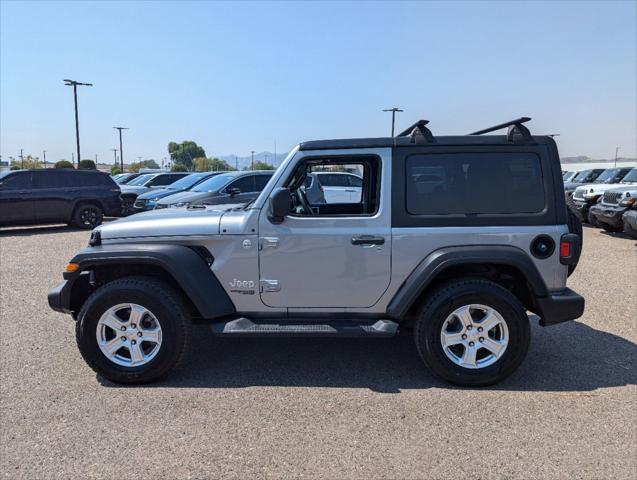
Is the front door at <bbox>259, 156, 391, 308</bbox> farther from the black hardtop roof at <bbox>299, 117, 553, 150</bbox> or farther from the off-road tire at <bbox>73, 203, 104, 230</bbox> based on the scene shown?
the off-road tire at <bbox>73, 203, 104, 230</bbox>

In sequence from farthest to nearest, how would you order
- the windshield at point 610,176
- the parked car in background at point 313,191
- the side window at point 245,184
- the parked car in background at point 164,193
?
the windshield at point 610,176, the parked car in background at point 164,193, the side window at point 245,184, the parked car in background at point 313,191

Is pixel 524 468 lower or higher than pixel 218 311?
lower

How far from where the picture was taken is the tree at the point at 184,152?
429 feet

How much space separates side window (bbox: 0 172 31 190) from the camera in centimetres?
1211

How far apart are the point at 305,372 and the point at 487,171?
2202mm

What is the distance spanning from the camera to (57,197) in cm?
1278

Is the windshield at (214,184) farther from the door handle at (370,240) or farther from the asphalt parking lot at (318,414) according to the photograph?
the door handle at (370,240)

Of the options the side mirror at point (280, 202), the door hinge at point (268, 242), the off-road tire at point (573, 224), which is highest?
the side mirror at point (280, 202)

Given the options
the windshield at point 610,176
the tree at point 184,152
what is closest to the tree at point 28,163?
the tree at point 184,152

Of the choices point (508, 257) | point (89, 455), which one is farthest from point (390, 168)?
point (89, 455)

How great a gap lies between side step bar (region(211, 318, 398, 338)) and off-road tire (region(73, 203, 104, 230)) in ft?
36.5

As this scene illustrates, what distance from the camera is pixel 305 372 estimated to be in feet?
12.9

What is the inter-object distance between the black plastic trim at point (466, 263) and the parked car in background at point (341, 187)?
1444 mm

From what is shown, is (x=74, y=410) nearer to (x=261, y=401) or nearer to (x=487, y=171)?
(x=261, y=401)
